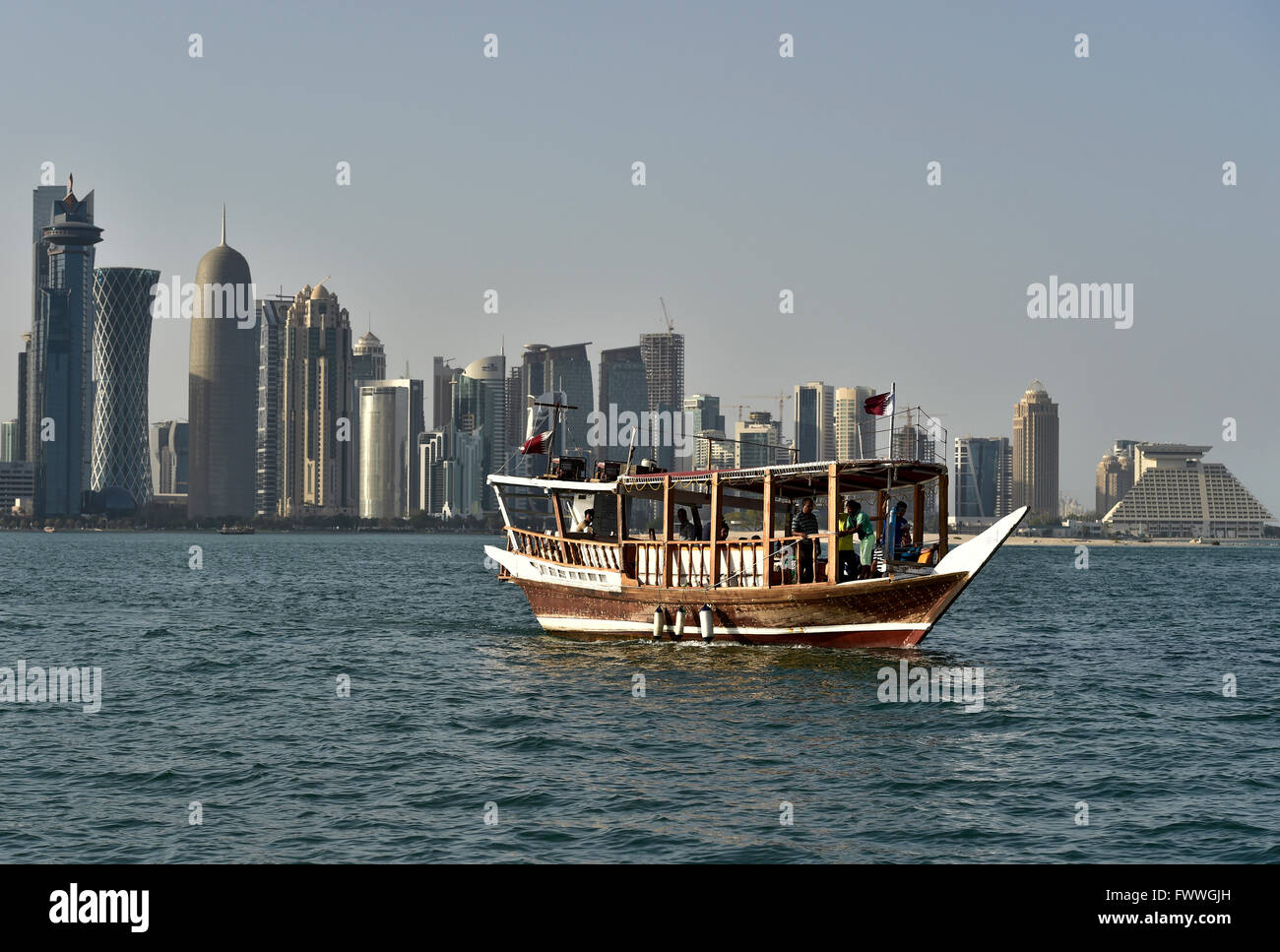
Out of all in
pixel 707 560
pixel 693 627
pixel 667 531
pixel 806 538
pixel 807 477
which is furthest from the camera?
pixel 667 531

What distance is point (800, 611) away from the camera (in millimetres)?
33656

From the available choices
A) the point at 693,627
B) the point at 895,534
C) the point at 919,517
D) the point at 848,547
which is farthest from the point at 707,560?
the point at 919,517

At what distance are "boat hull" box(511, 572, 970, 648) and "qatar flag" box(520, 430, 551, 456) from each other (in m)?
4.95

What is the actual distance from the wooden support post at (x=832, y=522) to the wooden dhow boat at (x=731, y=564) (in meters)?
0.04

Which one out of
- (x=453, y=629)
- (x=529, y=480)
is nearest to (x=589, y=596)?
(x=529, y=480)

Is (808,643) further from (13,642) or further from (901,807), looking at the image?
(13,642)

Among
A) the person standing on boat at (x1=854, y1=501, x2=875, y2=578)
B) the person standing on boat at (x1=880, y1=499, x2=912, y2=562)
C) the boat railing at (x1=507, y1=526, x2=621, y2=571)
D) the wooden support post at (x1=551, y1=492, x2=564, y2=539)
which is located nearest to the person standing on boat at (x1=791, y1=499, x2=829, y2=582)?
the person standing on boat at (x1=854, y1=501, x2=875, y2=578)

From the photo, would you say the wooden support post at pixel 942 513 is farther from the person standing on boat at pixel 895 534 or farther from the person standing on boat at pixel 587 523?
the person standing on boat at pixel 587 523

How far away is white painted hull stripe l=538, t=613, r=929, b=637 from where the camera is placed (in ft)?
109

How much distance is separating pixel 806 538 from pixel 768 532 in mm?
1321

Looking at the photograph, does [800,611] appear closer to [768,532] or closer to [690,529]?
[768,532]

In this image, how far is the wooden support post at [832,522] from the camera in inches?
1292

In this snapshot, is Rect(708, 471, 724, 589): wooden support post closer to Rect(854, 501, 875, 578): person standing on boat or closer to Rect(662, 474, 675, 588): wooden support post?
Rect(662, 474, 675, 588): wooden support post

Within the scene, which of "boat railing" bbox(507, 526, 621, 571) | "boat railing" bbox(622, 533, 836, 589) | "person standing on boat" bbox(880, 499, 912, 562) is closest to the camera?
"person standing on boat" bbox(880, 499, 912, 562)
